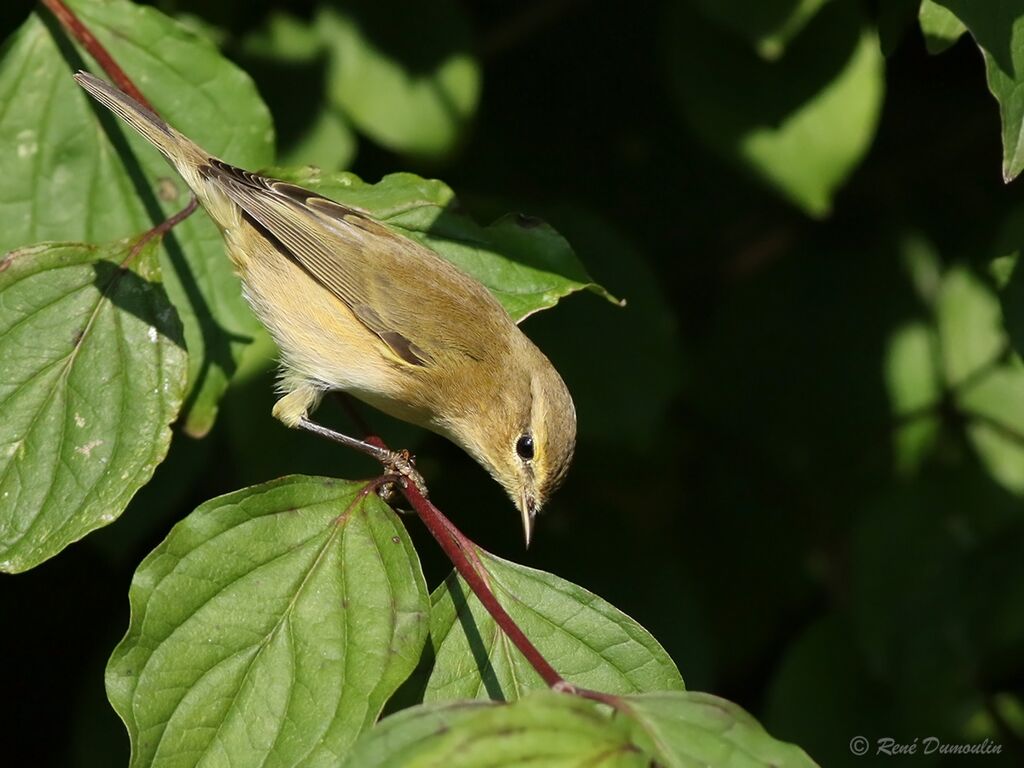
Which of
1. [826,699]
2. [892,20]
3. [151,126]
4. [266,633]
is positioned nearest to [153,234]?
[151,126]

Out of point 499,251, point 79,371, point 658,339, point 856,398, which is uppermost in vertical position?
point 499,251

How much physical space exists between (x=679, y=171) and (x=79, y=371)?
9.65 feet

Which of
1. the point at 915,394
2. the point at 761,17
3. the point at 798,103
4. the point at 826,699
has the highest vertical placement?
the point at 761,17

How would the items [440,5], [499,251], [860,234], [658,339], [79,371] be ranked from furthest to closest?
[860,234] < [658,339] < [440,5] < [499,251] < [79,371]

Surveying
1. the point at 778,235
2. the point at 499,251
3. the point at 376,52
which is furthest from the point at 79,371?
the point at 778,235

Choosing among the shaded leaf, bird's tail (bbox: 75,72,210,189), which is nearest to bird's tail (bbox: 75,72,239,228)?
bird's tail (bbox: 75,72,210,189)

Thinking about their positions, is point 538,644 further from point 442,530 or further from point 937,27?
point 937,27

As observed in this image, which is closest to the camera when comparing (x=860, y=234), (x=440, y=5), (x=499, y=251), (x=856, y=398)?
(x=499, y=251)

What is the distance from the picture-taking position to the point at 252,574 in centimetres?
Answer: 238

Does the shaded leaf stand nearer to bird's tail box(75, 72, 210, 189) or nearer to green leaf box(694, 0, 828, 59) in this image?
green leaf box(694, 0, 828, 59)

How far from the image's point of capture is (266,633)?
7.64 feet

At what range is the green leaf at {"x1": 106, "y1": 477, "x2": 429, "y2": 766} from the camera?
2.25 meters

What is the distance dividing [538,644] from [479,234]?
1.06 meters

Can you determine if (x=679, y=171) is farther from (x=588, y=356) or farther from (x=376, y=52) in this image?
(x=376, y=52)
